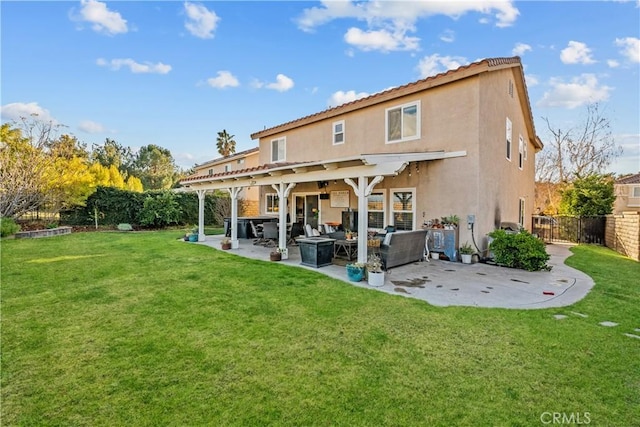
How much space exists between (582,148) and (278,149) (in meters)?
24.7

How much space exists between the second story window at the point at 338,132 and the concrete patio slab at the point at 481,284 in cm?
565

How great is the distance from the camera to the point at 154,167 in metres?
45.2

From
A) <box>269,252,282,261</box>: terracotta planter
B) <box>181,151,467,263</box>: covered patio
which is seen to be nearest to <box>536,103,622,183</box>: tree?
<box>181,151,467,263</box>: covered patio

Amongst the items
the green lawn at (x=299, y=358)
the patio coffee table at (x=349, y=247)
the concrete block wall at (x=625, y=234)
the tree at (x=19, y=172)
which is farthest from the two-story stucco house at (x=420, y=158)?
the tree at (x=19, y=172)

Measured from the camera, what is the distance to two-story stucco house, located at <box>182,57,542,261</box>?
868 cm

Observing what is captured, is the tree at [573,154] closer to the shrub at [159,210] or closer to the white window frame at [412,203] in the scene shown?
the white window frame at [412,203]

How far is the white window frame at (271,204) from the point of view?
1620 cm

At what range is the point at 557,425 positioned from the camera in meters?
2.44

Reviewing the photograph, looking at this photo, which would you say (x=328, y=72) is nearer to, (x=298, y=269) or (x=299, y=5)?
(x=299, y=5)

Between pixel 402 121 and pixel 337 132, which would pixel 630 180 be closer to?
pixel 402 121

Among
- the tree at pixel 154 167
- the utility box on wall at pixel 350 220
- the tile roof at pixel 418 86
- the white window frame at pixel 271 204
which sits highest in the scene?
the tree at pixel 154 167

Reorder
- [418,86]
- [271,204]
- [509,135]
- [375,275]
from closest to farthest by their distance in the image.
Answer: [375,275]
[418,86]
[509,135]
[271,204]

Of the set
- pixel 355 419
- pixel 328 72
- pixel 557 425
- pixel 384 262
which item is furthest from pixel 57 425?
pixel 328 72

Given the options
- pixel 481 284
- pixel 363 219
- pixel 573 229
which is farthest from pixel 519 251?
pixel 573 229
